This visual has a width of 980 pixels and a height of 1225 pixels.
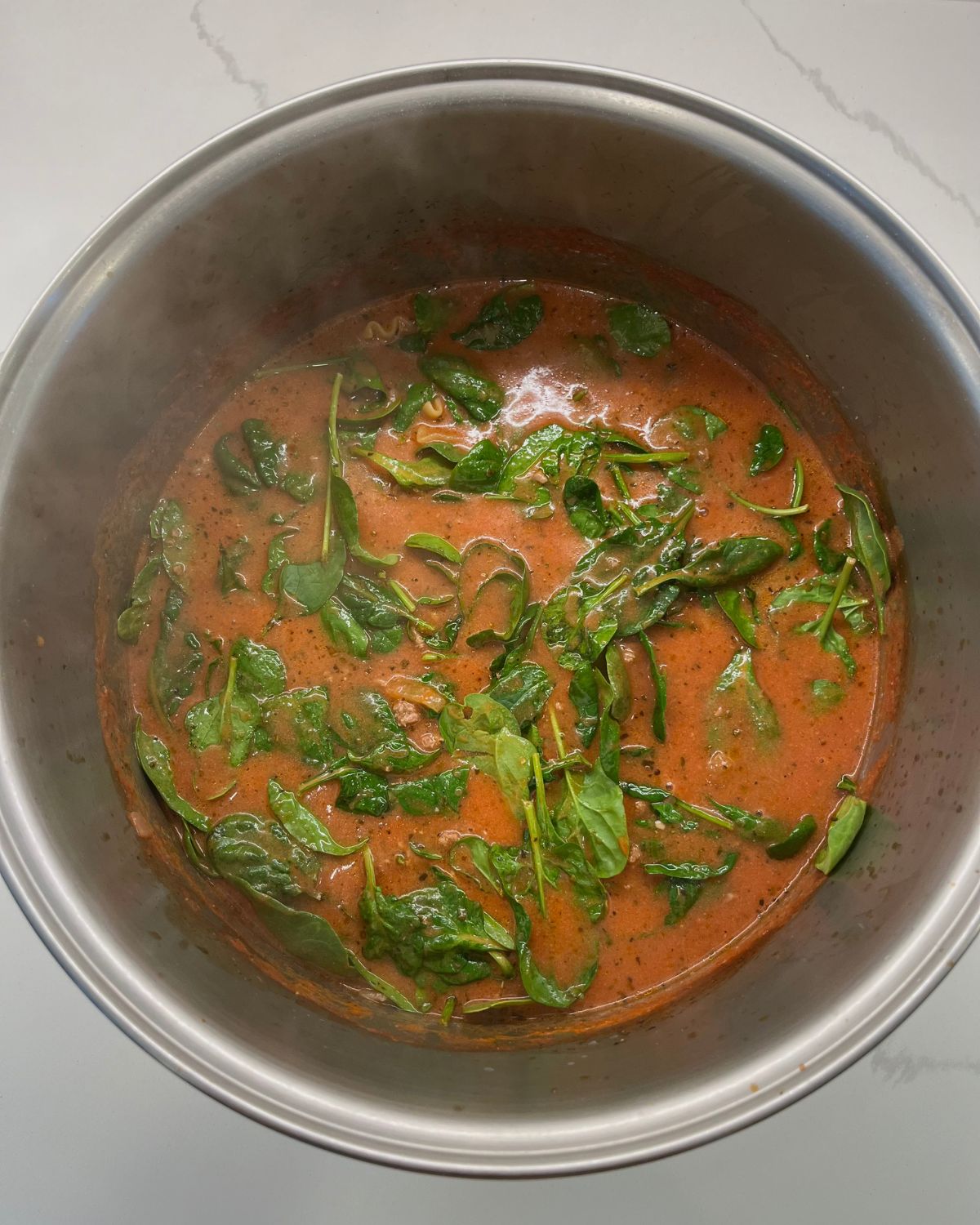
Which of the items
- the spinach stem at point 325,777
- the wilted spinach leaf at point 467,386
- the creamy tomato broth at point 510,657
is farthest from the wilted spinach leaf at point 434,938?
the wilted spinach leaf at point 467,386

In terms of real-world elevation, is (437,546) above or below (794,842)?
above

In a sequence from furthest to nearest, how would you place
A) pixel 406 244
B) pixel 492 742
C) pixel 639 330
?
pixel 639 330 < pixel 406 244 < pixel 492 742

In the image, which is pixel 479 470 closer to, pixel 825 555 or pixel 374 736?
pixel 374 736

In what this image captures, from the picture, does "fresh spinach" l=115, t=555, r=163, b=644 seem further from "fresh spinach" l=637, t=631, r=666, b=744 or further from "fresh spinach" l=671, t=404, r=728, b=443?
"fresh spinach" l=671, t=404, r=728, b=443

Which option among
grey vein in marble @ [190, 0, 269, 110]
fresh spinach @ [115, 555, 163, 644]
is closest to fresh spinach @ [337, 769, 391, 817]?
fresh spinach @ [115, 555, 163, 644]

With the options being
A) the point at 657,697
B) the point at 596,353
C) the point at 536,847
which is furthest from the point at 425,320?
the point at 536,847

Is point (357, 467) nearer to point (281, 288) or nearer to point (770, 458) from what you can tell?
point (281, 288)

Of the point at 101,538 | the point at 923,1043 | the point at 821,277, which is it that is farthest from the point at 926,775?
the point at 101,538
